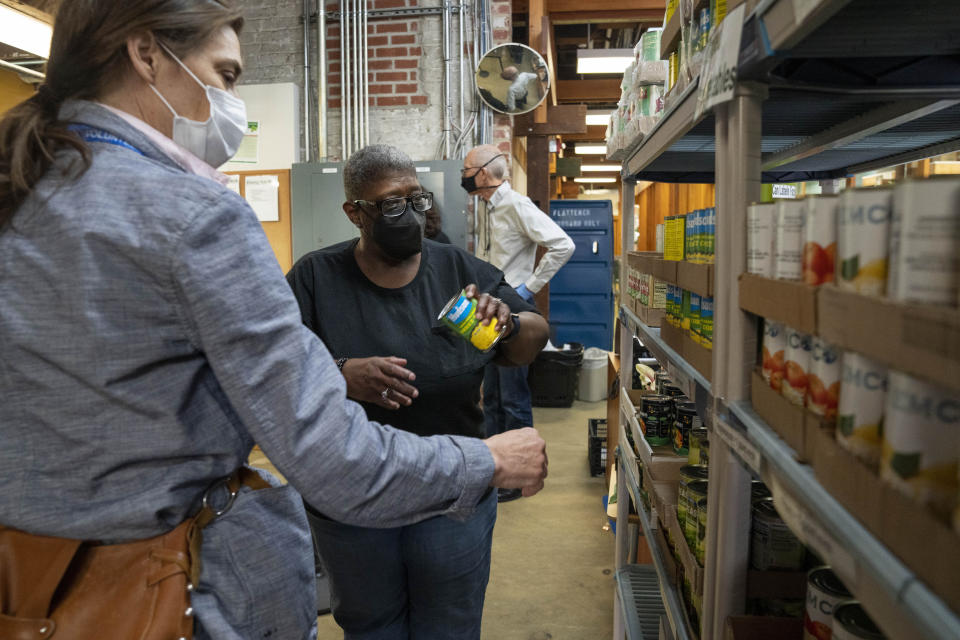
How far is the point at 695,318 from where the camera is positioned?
1395 millimetres

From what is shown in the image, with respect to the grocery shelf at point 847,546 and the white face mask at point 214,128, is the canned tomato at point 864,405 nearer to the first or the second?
the grocery shelf at point 847,546

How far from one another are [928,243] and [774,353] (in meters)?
0.40

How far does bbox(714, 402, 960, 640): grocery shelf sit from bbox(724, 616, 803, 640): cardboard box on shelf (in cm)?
26

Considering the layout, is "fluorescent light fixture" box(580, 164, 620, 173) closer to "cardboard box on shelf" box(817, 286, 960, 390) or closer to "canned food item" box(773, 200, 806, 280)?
"canned food item" box(773, 200, 806, 280)

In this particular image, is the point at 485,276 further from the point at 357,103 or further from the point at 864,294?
the point at 357,103

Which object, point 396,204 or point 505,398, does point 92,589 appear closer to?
point 396,204

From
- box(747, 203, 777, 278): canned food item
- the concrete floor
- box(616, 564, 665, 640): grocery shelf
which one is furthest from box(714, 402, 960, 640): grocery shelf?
the concrete floor

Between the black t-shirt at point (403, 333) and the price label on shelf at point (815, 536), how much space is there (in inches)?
37.3

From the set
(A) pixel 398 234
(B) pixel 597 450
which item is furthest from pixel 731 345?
(B) pixel 597 450

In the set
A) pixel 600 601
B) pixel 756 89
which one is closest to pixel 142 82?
pixel 756 89

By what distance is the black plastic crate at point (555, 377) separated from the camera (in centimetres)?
601

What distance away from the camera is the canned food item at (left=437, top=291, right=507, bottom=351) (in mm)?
1583

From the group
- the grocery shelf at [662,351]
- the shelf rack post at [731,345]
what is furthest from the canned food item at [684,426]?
the shelf rack post at [731,345]

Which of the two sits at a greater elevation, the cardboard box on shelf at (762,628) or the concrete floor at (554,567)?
the cardboard box on shelf at (762,628)
